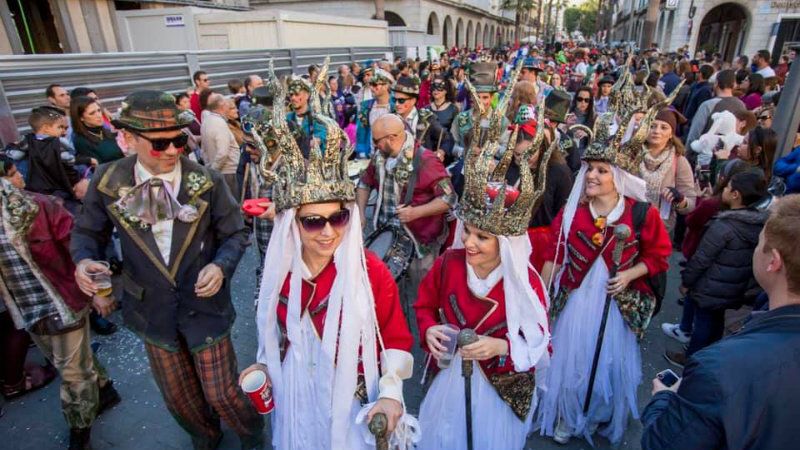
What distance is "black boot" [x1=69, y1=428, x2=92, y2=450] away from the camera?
3201 millimetres

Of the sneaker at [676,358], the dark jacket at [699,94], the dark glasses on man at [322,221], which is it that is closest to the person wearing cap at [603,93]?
the dark jacket at [699,94]

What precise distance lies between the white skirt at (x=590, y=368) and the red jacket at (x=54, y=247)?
3555 millimetres

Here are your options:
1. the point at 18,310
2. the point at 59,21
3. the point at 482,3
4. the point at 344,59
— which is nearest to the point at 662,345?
the point at 18,310

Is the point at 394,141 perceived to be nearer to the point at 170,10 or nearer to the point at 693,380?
the point at 693,380

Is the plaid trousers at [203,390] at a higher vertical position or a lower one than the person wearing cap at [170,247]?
lower

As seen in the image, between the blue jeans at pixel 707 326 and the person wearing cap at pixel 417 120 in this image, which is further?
the person wearing cap at pixel 417 120

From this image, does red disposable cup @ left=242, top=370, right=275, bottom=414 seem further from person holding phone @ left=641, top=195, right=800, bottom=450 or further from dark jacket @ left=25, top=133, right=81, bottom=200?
dark jacket @ left=25, top=133, right=81, bottom=200

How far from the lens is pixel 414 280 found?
176 inches

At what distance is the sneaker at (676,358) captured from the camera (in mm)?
4148

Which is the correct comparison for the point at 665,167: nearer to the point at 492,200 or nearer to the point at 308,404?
the point at 492,200

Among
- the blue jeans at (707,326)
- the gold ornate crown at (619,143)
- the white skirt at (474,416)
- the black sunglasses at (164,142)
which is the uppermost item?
the black sunglasses at (164,142)

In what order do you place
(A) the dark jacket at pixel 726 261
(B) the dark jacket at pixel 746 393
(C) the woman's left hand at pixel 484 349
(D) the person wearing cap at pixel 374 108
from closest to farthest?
(B) the dark jacket at pixel 746 393, (C) the woman's left hand at pixel 484 349, (A) the dark jacket at pixel 726 261, (D) the person wearing cap at pixel 374 108

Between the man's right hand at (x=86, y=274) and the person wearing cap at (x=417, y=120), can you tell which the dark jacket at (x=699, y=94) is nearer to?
the person wearing cap at (x=417, y=120)

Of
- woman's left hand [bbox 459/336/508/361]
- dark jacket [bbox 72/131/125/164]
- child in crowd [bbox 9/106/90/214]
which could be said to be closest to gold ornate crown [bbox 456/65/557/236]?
woman's left hand [bbox 459/336/508/361]
